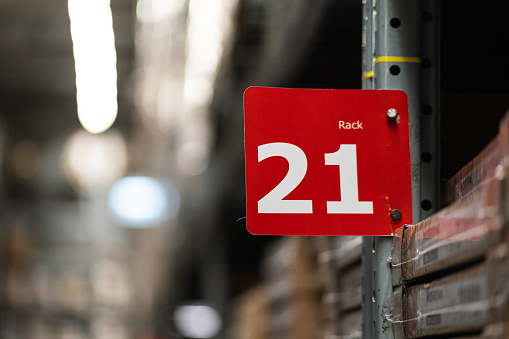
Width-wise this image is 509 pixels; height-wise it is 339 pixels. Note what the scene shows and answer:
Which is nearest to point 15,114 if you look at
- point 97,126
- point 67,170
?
point 67,170

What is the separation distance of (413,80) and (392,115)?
0.64 ft

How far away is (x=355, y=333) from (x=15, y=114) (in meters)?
24.6

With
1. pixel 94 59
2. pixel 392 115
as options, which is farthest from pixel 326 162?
pixel 94 59

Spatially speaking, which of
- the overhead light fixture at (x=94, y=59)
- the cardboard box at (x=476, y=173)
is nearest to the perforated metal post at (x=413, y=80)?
the cardboard box at (x=476, y=173)

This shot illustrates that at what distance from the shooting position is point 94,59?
11.2 metres

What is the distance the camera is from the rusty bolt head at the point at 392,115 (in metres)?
2.05

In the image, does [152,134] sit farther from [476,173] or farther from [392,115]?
[476,173]

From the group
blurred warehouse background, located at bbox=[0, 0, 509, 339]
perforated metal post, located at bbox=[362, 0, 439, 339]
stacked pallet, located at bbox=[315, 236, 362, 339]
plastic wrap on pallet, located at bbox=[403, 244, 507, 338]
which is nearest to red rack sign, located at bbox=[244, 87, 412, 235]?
perforated metal post, located at bbox=[362, 0, 439, 339]

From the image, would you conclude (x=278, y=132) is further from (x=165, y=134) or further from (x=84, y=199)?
(x=84, y=199)

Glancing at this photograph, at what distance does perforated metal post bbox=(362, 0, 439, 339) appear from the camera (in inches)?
85.0

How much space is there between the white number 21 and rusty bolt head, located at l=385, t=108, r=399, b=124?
131 mm

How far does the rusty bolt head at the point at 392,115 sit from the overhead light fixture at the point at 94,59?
699cm

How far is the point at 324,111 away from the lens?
2.05m

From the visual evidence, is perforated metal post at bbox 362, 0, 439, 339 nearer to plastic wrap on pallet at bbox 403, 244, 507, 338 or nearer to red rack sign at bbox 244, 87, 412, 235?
red rack sign at bbox 244, 87, 412, 235
